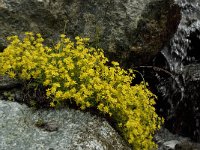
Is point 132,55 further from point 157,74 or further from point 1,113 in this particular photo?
point 1,113

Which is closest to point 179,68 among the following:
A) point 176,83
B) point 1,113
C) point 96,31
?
point 176,83

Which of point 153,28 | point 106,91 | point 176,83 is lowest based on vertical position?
point 176,83

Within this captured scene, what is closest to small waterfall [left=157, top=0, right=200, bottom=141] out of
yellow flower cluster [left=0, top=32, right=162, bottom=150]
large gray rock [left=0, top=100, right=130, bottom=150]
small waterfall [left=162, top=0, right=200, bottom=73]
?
small waterfall [left=162, top=0, right=200, bottom=73]

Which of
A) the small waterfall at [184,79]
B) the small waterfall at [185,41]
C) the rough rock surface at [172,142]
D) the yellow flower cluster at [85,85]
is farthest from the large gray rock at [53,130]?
the small waterfall at [185,41]

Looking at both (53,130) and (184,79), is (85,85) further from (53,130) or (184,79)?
(184,79)

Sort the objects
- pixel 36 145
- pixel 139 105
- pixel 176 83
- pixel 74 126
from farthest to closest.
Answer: pixel 176 83 < pixel 139 105 < pixel 74 126 < pixel 36 145
